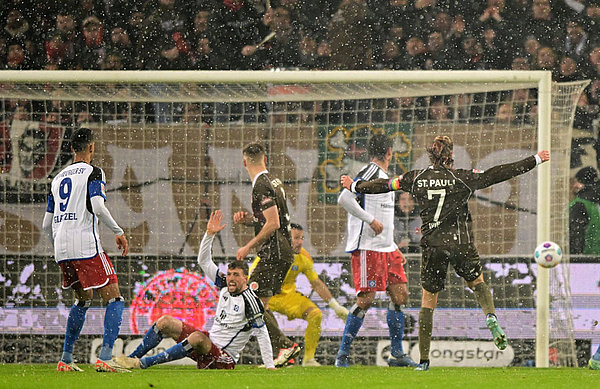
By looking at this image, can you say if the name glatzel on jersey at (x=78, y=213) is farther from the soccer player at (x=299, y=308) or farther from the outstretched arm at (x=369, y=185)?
the soccer player at (x=299, y=308)

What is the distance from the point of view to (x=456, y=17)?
1204 centimetres

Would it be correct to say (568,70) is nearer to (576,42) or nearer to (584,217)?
(576,42)

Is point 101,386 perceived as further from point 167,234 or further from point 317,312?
point 167,234

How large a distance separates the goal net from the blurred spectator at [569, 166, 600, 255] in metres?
1.09

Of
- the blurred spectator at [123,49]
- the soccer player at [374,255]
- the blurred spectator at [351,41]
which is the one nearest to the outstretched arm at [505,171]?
the soccer player at [374,255]

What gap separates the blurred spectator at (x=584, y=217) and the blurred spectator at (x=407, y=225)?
1768 millimetres

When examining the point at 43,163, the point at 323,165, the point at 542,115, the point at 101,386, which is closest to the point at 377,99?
the point at 323,165

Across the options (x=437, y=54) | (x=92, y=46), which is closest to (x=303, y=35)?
(x=437, y=54)

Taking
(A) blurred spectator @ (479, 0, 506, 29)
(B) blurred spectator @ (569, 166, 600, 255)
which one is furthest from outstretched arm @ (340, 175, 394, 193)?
(A) blurred spectator @ (479, 0, 506, 29)

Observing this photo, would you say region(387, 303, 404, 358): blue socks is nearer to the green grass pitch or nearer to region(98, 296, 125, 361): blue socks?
the green grass pitch

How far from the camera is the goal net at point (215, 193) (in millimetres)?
8570

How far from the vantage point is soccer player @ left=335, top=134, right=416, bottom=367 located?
7.28 metres

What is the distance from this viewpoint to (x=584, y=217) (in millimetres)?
9977

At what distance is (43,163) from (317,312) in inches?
110
